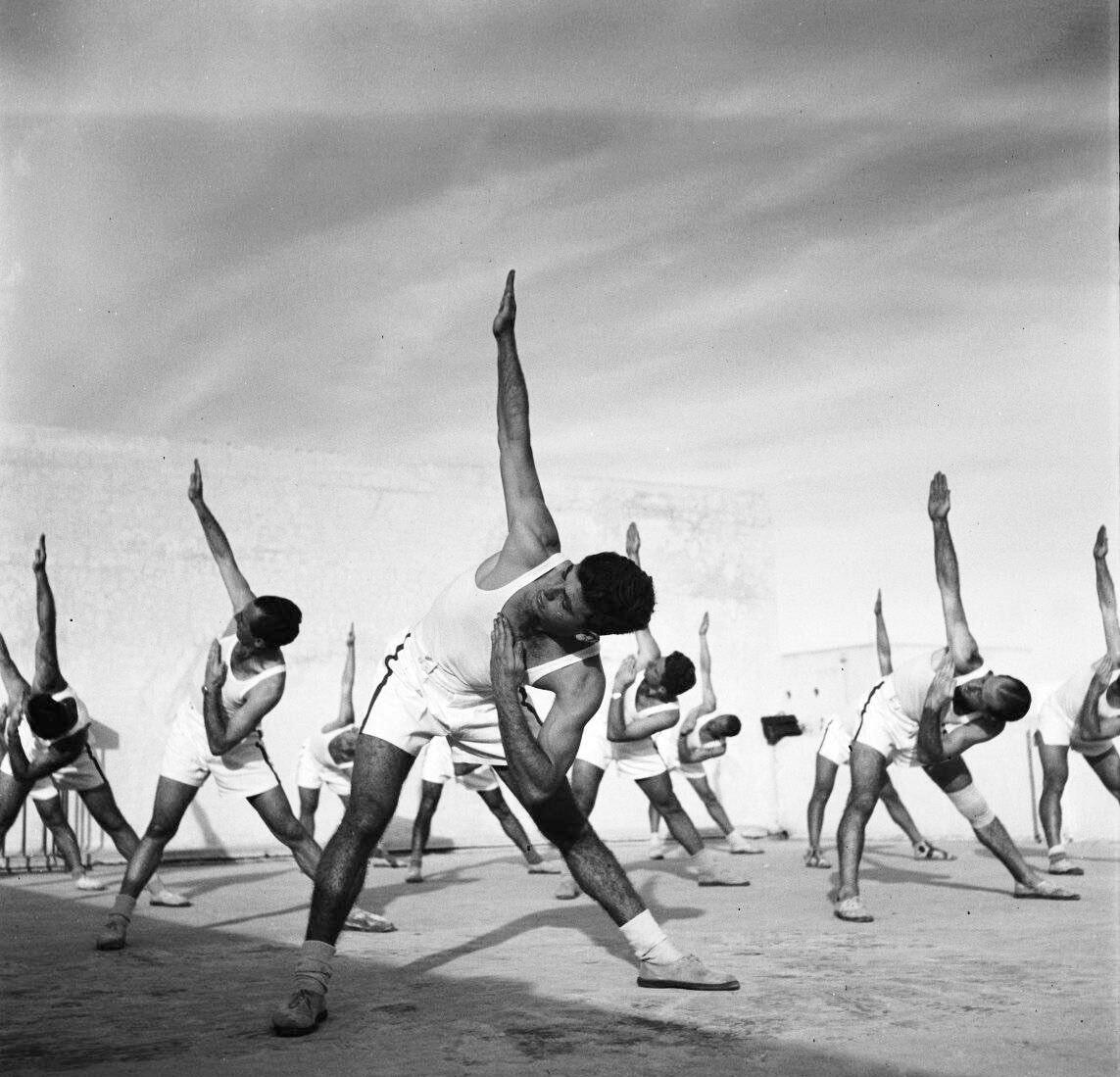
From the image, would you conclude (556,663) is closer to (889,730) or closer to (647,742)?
(889,730)

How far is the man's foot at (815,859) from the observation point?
1113cm

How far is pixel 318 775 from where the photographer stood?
12.1 meters

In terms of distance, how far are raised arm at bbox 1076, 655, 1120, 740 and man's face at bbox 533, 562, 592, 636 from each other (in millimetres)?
6039

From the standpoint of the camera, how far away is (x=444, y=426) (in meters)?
16.8

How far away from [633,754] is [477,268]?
3.63m

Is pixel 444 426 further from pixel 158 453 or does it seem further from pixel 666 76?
pixel 666 76

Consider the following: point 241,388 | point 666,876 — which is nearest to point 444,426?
point 241,388

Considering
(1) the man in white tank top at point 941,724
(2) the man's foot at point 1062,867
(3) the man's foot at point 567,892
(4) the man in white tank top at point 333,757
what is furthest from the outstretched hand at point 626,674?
(2) the man's foot at point 1062,867

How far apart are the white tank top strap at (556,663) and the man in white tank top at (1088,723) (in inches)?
218

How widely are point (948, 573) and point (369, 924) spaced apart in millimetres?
3411

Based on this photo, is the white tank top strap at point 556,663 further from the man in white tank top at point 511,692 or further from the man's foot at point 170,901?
the man's foot at point 170,901

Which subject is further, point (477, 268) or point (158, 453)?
point (158, 453)

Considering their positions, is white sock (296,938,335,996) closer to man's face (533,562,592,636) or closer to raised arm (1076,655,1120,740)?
man's face (533,562,592,636)

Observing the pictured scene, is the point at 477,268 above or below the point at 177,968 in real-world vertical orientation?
above
